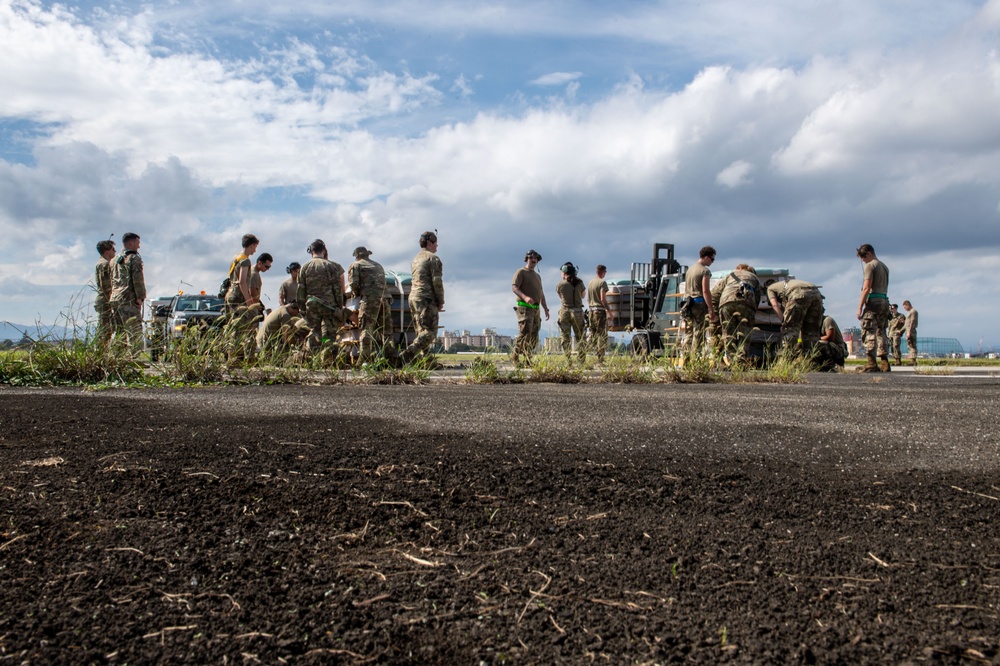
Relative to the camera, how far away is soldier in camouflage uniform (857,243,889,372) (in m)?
13.8

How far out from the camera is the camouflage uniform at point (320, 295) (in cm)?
1141

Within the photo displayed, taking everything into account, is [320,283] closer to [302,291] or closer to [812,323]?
[302,291]

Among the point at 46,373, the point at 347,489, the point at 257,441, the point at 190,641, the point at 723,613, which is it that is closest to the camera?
the point at 190,641

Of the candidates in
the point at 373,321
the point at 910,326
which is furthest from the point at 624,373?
the point at 910,326

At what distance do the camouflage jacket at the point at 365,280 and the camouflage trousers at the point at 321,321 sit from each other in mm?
402

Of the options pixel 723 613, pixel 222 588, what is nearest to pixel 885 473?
pixel 723 613

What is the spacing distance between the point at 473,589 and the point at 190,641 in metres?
0.80

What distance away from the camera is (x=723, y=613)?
89.4 inches

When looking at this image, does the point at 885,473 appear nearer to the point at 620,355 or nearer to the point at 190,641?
the point at 190,641

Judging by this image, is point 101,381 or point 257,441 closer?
point 257,441

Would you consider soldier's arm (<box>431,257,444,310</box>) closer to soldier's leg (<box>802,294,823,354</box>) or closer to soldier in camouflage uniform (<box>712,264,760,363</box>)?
Result: soldier in camouflage uniform (<box>712,264,760,363</box>)

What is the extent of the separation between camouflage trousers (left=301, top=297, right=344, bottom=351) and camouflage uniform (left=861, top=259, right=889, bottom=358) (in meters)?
8.93

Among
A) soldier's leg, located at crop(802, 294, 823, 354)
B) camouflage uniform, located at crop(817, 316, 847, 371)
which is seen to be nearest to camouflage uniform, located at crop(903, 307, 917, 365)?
camouflage uniform, located at crop(817, 316, 847, 371)

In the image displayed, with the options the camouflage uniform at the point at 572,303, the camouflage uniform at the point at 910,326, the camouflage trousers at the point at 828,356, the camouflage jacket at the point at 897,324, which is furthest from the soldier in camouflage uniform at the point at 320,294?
the camouflage jacket at the point at 897,324
